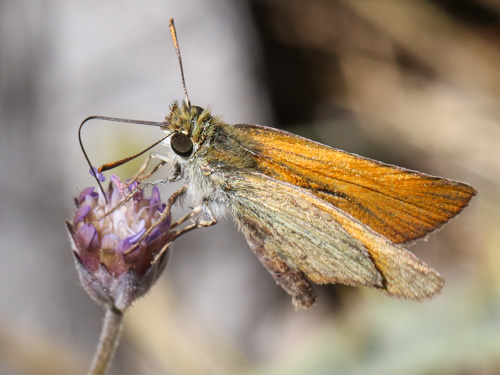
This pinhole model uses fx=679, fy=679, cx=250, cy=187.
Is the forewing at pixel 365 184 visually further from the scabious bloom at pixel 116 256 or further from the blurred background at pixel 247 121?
the blurred background at pixel 247 121

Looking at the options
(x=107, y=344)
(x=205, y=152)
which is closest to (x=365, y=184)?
(x=205, y=152)

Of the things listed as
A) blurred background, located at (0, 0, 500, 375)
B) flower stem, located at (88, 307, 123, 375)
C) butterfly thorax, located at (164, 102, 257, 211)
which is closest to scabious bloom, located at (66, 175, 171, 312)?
flower stem, located at (88, 307, 123, 375)

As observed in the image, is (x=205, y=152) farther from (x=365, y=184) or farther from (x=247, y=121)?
(x=247, y=121)

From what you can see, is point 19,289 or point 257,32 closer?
point 19,289

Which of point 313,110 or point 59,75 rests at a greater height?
point 313,110

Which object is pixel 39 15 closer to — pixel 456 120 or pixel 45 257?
pixel 45 257

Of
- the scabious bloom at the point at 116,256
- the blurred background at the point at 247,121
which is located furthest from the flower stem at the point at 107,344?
the blurred background at the point at 247,121

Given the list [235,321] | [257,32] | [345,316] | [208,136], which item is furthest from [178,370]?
[257,32]

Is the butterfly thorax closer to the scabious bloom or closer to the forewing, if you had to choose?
the forewing
